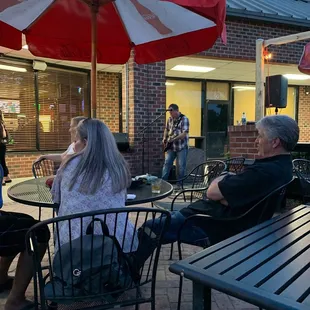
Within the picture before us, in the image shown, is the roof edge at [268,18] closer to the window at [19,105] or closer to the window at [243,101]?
the window at [243,101]

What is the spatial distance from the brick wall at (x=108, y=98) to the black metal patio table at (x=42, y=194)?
240 inches

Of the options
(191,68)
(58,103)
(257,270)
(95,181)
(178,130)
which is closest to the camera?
(257,270)

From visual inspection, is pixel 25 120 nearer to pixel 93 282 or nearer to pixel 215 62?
pixel 215 62

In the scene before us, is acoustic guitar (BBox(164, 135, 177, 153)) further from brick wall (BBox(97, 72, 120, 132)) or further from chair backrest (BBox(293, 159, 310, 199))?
brick wall (BBox(97, 72, 120, 132))

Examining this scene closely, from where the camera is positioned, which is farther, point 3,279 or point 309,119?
point 309,119

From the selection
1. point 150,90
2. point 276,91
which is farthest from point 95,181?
point 150,90

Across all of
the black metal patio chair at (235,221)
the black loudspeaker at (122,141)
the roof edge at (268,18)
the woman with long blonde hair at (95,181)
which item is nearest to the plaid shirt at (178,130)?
the black loudspeaker at (122,141)

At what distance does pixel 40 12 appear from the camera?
10.2ft

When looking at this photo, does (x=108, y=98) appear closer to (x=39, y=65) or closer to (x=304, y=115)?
(x=39, y=65)

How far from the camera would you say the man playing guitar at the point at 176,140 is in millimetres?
6258

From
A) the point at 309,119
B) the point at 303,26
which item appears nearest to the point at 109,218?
the point at 303,26

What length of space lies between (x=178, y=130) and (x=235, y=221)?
4.10 metres

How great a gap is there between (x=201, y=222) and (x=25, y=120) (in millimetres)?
6427

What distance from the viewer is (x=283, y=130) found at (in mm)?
2184
